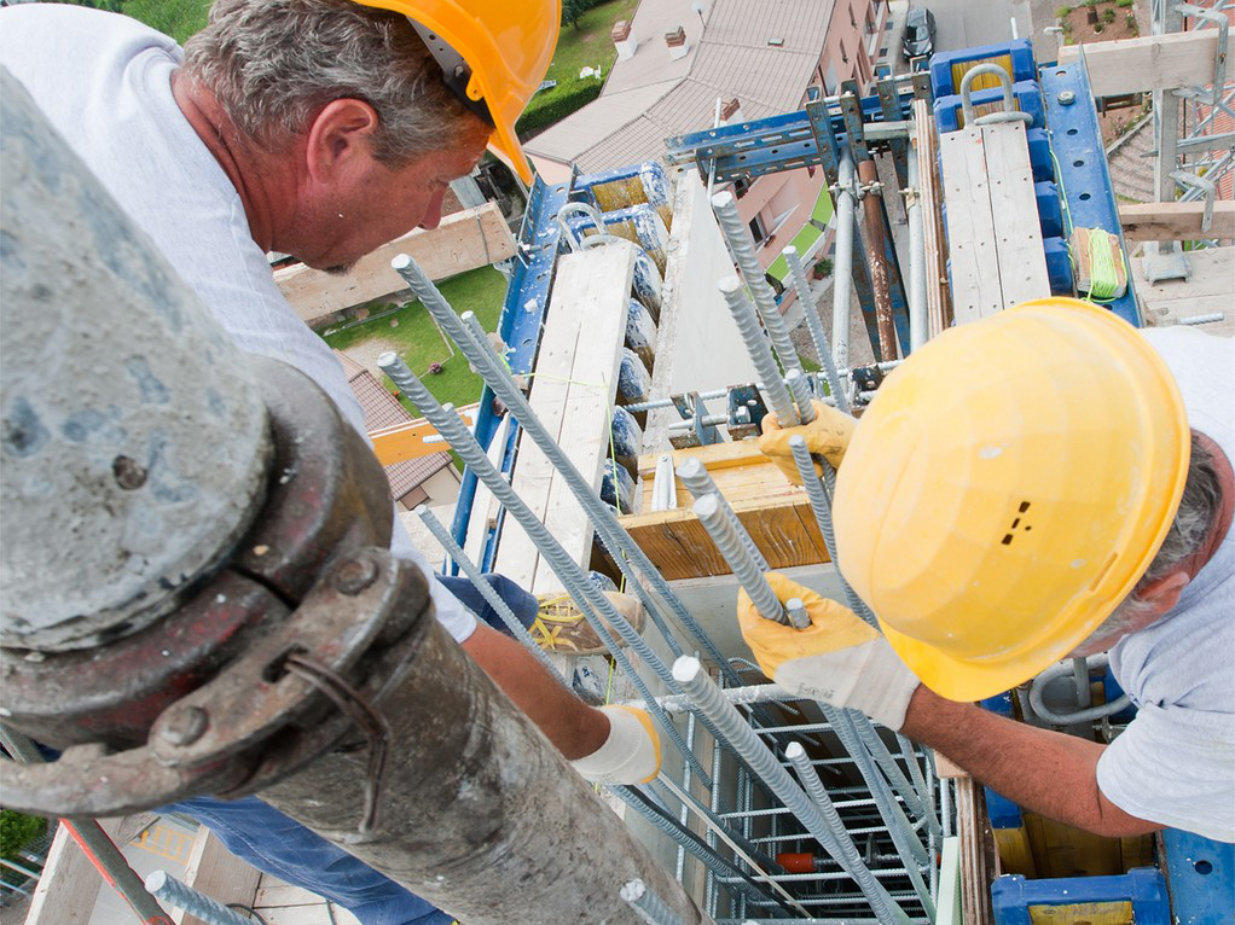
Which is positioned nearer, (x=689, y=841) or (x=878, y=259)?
(x=689, y=841)

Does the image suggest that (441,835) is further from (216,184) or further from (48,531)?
(216,184)

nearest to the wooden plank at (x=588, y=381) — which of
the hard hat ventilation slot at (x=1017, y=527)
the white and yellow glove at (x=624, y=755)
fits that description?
the white and yellow glove at (x=624, y=755)

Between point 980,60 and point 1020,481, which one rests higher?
point 1020,481

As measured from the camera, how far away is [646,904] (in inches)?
79.6

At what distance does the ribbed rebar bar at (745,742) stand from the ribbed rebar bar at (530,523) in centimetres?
60

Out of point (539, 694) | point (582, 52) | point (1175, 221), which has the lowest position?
point (582, 52)

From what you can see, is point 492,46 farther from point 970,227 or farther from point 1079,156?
point 1079,156

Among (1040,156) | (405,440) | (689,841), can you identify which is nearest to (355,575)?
(689,841)

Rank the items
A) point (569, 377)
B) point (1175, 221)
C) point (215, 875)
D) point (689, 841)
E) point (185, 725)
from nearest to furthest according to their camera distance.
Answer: point (185, 725), point (689, 841), point (215, 875), point (569, 377), point (1175, 221)

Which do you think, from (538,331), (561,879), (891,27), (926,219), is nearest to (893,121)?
(926,219)

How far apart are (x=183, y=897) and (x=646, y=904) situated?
1.18m

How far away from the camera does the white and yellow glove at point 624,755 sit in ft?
10.9

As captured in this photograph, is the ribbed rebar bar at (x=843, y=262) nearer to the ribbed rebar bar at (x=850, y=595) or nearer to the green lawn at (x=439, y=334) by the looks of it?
the ribbed rebar bar at (x=850, y=595)

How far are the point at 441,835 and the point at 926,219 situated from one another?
4.74m
